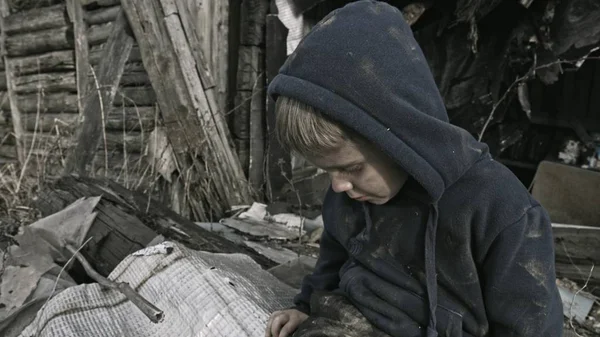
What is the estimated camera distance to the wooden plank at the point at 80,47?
16.2 feet

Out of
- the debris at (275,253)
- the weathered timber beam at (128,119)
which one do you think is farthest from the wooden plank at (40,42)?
the debris at (275,253)

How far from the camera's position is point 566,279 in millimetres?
3119

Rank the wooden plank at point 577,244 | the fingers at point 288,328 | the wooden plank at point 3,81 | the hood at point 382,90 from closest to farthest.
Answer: the hood at point 382,90, the fingers at point 288,328, the wooden plank at point 577,244, the wooden plank at point 3,81

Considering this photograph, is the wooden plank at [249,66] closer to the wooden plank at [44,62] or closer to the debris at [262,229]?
the debris at [262,229]

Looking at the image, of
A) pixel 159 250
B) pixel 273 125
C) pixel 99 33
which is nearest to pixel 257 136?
pixel 273 125

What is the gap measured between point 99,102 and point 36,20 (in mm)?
1827

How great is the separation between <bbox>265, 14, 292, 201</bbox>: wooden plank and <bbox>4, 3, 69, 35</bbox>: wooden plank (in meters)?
2.50

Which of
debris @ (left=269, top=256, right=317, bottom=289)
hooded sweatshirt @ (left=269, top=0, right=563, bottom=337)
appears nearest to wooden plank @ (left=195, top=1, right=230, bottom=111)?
debris @ (left=269, top=256, right=317, bottom=289)

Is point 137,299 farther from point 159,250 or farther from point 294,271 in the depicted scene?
point 294,271

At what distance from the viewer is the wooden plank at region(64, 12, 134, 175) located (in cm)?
442

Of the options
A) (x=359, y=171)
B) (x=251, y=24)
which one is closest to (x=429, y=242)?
(x=359, y=171)

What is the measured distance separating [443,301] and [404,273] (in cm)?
13

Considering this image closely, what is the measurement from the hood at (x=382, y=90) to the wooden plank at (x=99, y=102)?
12.4 ft

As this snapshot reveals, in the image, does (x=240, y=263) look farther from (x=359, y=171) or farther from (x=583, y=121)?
(x=583, y=121)
